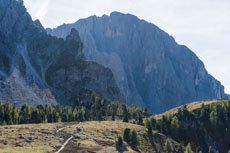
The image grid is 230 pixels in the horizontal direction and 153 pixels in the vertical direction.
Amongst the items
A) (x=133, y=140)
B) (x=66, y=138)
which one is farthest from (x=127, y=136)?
(x=66, y=138)

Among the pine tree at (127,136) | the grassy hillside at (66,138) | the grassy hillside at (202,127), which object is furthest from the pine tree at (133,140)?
the grassy hillside at (202,127)

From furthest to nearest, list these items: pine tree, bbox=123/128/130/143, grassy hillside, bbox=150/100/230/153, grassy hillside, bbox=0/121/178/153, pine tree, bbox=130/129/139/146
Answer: grassy hillside, bbox=150/100/230/153 < pine tree, bbox=123/128/130/143 < pine tree, bbox=130/129/139/146 < grassy hillside, bbox=0/121/178/153

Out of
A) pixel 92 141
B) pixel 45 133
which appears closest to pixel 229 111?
pixel 92 141

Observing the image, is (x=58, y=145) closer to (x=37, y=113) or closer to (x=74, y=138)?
(x=74, y=138)

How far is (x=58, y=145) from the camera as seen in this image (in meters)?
77.2

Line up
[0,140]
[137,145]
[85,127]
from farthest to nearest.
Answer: [85,127], [137,145], [0,140]

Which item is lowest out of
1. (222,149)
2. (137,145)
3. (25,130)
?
(222,149)

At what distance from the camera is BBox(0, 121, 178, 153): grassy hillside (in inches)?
2806

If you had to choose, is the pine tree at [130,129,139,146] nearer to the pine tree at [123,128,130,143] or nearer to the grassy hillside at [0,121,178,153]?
the pine tree at [123,128,130,143]

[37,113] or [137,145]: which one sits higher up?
[37,113]

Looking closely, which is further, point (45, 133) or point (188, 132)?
point (188, 132)

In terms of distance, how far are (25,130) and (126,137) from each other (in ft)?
120

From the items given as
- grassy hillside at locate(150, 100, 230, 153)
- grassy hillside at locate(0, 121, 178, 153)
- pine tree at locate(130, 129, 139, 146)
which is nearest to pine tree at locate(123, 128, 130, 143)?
pine tree at locate(130, 129, 139, 146)

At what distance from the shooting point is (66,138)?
286 ft
